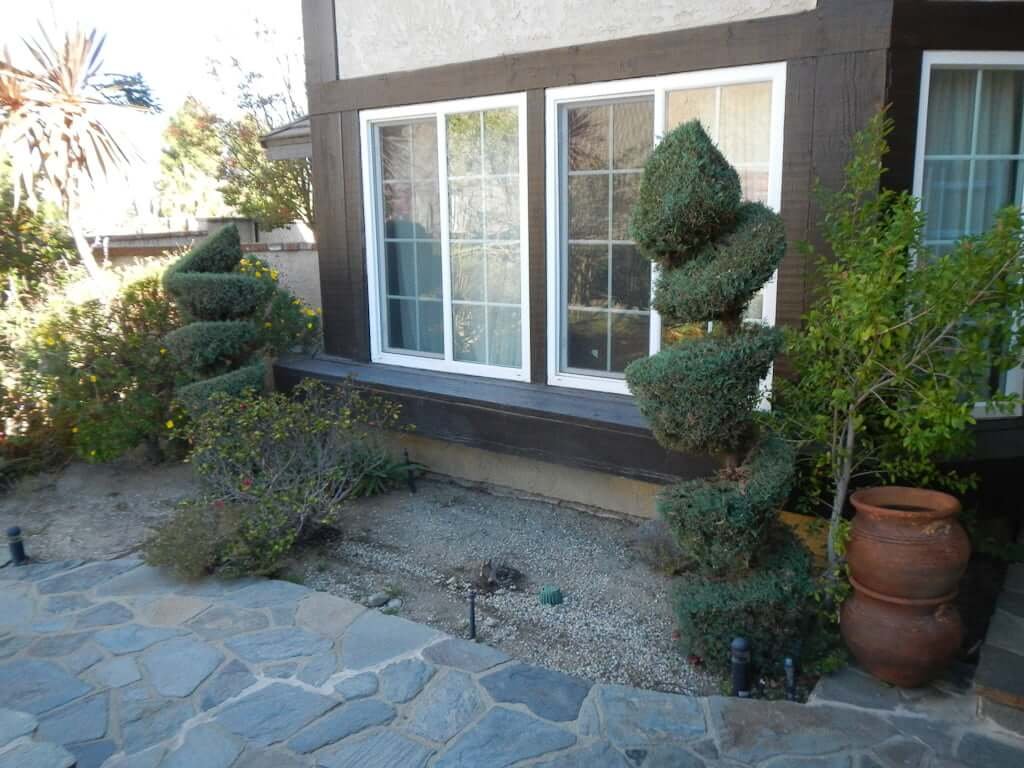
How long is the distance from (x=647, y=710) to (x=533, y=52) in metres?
4.23

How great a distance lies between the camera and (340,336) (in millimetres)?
7023

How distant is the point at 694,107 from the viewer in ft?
16.0

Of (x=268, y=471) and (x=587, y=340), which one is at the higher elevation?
(x=587, y=340)

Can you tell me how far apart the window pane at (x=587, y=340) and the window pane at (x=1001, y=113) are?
2.46 m

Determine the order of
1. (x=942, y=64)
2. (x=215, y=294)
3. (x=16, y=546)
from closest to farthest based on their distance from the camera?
1. (x=942, y=64)
2. (x=16, y=546)
3. (x=215, y=294)

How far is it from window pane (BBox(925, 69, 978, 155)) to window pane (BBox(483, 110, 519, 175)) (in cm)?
269

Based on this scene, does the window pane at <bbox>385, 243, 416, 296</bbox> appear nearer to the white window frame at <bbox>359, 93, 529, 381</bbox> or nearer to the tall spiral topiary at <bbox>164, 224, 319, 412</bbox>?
the white window frame at <bbox>359, 93, 529, 381</bbox>

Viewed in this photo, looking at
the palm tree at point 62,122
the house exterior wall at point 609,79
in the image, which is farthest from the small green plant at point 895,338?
the palm tree at point 62,122

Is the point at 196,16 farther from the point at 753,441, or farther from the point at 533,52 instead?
the point at 753,441

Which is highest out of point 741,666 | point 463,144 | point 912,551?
point 463,144

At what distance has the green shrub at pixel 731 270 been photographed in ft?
11.4

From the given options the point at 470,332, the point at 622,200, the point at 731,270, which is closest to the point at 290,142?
the point at 470,332

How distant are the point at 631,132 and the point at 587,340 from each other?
1.44 m

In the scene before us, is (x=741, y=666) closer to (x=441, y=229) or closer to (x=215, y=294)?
(x=441, y=229)
